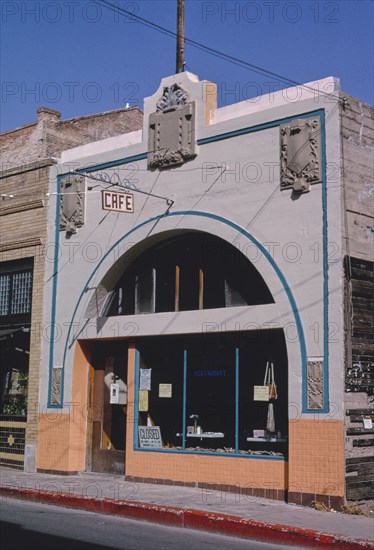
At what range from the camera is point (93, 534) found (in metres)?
10.7

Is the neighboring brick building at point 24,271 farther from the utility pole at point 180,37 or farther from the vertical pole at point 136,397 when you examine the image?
the utility pole at point 180,37

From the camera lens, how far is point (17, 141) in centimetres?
2098

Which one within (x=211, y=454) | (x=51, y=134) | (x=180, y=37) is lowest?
(x=211, y=454)

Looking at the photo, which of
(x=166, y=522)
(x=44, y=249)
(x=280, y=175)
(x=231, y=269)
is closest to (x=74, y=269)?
(x=44, y=249)

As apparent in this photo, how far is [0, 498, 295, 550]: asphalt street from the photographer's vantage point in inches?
383

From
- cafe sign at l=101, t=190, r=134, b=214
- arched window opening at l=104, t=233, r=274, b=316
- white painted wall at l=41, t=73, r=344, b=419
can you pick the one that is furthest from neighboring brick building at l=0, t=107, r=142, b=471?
cafe sign at l=101, t=190, r=134, b=214

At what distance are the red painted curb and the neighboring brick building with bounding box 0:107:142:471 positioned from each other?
396cm

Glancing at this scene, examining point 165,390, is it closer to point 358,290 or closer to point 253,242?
point 253,242

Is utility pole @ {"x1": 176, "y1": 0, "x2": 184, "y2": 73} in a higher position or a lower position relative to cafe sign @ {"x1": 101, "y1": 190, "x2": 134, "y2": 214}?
higher

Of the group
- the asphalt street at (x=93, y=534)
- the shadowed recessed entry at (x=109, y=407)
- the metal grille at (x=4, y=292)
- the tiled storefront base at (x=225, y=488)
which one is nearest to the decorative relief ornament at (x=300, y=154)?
the tiled storefront base at (x=225, y=488)

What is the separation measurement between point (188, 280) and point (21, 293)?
5.12 m

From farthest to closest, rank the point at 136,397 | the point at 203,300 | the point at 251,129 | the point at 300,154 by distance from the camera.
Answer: the point at 136,397
the point at 203,300
the point at 251,129
the point at 300,154

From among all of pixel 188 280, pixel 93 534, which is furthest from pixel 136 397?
pixel 93 534

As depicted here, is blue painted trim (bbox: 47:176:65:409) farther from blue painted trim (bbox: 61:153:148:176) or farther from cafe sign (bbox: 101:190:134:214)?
cafe sign (bbox: 101:190:134:214)
